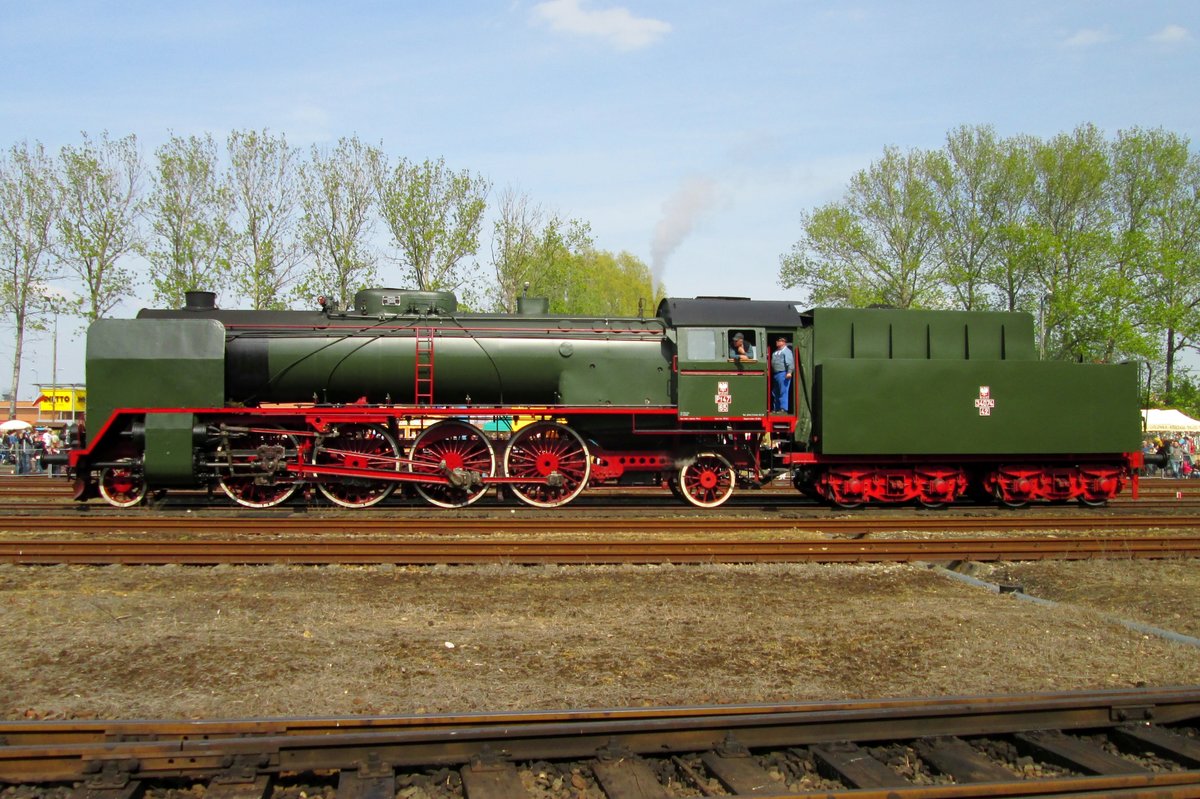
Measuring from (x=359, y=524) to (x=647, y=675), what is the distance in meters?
6.89

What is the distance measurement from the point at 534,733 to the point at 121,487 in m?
12.1

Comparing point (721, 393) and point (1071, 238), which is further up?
point (1071, 238)

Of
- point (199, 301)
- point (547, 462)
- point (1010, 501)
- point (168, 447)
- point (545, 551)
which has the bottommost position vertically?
point (545, 551)

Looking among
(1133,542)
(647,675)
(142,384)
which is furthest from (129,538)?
(1133,542)

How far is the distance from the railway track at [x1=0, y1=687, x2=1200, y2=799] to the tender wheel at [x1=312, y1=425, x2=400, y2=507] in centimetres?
948

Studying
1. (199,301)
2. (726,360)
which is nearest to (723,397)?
(726,360)

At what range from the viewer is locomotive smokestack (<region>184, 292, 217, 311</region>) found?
14422mm

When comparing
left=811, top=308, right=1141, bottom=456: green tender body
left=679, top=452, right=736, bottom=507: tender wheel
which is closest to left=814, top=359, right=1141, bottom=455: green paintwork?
left=811, top=308, right=1141, bottom=456: green tender body

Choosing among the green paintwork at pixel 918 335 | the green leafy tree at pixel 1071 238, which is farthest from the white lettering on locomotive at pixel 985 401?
the green leafy tree at pixel 1071 238

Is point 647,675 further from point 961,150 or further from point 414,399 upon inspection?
point 961,150

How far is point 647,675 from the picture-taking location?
5.69 meters

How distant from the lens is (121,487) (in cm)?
1389

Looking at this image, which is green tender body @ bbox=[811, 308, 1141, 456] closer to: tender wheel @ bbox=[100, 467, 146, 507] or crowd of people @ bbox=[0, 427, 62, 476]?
tender wheel @ bbox=[100, 467, 146, 507]

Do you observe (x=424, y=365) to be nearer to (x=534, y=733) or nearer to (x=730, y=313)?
(x=730, y=313)
